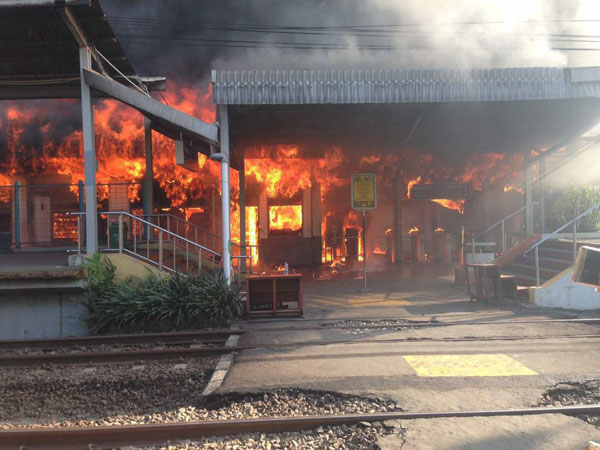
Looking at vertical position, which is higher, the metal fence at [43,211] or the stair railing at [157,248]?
the metal fence at [43,211]

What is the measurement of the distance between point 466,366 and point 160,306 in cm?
570

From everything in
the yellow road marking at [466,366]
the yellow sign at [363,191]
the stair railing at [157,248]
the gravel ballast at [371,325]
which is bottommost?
the gravel ballast at [371,325]

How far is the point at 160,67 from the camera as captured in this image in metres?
23.4

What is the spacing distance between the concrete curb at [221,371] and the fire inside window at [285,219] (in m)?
11.9

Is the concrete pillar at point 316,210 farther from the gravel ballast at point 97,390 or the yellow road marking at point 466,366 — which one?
the yellow road marking at point 466,366

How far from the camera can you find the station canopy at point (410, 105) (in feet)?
33.6

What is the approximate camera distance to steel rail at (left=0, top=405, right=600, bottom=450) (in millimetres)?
3965

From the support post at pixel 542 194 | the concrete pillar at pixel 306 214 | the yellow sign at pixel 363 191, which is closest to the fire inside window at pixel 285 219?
the concrete pillar at pixel 306 214

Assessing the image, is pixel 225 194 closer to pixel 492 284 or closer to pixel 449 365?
pixel 449 365

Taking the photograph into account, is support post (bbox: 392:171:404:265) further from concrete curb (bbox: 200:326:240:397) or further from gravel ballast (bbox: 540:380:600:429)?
gravel ballast (bbox: 540:380:600:429)

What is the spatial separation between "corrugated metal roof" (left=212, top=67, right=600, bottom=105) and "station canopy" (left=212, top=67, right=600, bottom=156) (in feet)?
0.08

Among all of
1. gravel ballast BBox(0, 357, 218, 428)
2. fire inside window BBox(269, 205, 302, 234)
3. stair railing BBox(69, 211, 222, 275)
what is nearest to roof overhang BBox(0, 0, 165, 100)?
stair railing BBox(69, 211, 222, 275)

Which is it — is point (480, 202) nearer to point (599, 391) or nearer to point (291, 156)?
point (291, 156)

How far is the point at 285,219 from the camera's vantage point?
19297 millimetres
